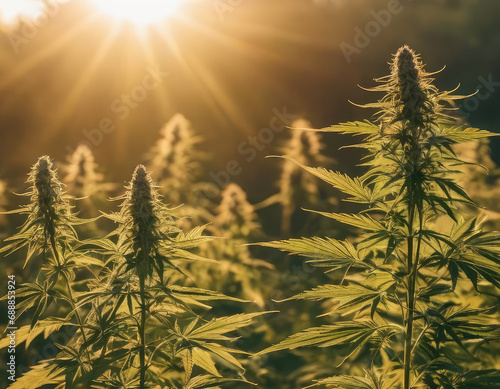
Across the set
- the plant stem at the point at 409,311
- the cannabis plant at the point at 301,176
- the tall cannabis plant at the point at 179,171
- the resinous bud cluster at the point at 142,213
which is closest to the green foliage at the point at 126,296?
the resinous bud cluster at the point at 142,213

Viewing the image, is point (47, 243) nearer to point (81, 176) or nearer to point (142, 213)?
point (142, 213)

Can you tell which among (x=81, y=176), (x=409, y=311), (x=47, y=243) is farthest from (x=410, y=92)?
(x=81, y=176)

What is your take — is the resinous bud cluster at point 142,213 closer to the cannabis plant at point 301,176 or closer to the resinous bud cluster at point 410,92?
the resinous bud cluster at point 410,92

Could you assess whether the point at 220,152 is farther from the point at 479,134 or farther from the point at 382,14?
the point at 479,134

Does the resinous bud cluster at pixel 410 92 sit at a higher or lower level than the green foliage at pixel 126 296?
higher

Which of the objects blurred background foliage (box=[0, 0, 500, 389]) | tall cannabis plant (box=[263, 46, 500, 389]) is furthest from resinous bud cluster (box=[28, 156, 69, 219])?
blurred background foliage (box=[0, 0, 500, 389])

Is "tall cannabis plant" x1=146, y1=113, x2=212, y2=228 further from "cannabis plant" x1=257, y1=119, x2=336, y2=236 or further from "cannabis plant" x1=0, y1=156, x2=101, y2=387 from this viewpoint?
"cannabis plant" x1=0, y1=156, x2=101, y2=387

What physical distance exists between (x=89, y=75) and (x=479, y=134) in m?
10.9

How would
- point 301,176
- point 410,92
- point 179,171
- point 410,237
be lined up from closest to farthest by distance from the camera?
1. point 410,92
2. point 410,237
3. point 179,171
4. point 301,176

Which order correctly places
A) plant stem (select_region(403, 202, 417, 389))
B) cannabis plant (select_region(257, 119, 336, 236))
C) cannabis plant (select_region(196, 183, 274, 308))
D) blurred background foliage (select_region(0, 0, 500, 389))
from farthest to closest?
blurred background foliage (select_region(0, 0, 500, 389)) < cannabis plant (select_region(257, 119, 336, 236)) < cannabis plant (select_region(196, 183, 274, 308)) < plant stem (select_region(403, 202, 417, 389))

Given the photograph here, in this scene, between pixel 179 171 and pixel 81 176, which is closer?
pixel 81 176

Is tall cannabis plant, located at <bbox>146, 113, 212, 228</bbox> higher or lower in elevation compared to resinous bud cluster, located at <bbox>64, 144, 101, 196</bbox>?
higher

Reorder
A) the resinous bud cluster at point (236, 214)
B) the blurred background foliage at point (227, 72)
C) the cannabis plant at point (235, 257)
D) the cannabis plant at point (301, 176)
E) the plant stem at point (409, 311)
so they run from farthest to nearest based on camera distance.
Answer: the blurred background foliage at point (227, 72), the cannabis plant at point (301, 176), the resinous bud cluster at point (236, 214), the cannabis plant at point (235, 257), the plant stem at point (409, 311)

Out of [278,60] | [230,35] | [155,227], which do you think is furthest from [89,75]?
[155,227]
